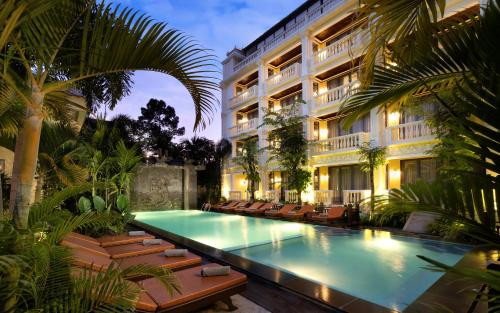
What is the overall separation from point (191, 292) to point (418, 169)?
13.3m

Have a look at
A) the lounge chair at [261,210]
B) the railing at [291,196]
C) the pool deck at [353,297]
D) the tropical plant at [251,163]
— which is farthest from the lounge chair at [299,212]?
Result: the pool deck at [353,297]

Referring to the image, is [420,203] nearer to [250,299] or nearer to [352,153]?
[250,299]

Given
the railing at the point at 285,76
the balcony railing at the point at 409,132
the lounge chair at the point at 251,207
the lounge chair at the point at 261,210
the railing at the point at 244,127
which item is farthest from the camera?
the railing at the point at 244,127

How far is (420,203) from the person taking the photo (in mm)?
1357

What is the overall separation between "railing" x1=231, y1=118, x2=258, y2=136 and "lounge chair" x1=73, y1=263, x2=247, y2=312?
17338 millimetres

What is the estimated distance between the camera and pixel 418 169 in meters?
13.2

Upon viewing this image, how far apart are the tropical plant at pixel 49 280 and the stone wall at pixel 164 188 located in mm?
16414

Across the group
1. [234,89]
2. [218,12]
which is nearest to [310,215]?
[234,89]

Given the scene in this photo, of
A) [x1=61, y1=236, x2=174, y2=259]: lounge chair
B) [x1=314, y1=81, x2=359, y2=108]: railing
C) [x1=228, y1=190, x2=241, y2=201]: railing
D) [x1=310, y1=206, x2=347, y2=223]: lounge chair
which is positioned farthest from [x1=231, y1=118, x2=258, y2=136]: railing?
[x1=61, y1=236, x2=174, y2=259]: lounge chair

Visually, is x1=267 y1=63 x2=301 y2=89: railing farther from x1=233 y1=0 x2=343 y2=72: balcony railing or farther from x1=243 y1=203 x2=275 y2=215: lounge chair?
x1=243 y1=203 x2=275 y2=215: lounge chair

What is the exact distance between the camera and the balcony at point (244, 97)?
829 inches

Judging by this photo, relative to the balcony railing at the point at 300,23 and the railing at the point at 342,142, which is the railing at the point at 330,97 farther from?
the balcony railing at the point at 300,23

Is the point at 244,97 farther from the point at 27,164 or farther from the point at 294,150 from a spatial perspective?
the point at 27,164

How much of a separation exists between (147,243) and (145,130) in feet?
75.3
